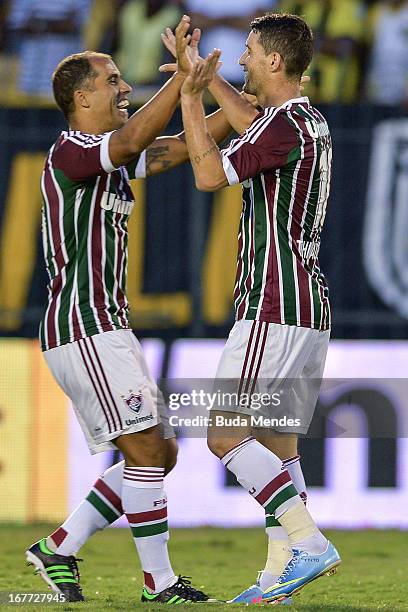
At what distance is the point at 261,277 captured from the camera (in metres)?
5.20

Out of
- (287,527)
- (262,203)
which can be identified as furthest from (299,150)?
(287,527)

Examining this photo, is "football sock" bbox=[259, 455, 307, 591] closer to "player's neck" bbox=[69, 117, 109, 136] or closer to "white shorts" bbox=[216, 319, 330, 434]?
"white shorts" bbox=[216, 319, 330, 434]

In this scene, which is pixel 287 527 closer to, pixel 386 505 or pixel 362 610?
pixel 362 610

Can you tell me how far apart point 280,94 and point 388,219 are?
520 cm

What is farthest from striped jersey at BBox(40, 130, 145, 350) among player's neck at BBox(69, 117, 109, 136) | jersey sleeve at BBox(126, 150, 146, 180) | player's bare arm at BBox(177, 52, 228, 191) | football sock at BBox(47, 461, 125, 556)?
football sock at BBox(47, 461, 125, 556)

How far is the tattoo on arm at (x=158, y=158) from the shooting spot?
591 cm

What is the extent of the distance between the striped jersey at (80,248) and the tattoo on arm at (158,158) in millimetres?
378

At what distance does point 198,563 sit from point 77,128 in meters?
3.03

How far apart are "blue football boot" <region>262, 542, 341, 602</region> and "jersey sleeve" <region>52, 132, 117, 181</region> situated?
179 cm

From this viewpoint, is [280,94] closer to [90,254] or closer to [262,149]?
[262,149]

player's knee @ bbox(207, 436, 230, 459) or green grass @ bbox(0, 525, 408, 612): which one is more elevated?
player's knee @ bbox(207, 436, 230, 459)

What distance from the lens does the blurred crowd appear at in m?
11.8

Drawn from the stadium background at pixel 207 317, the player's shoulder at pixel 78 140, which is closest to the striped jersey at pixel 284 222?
the player's shoulder at pixel 78 140

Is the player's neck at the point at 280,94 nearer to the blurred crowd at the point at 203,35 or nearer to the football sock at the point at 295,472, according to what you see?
the football sock at the point at 295,472
